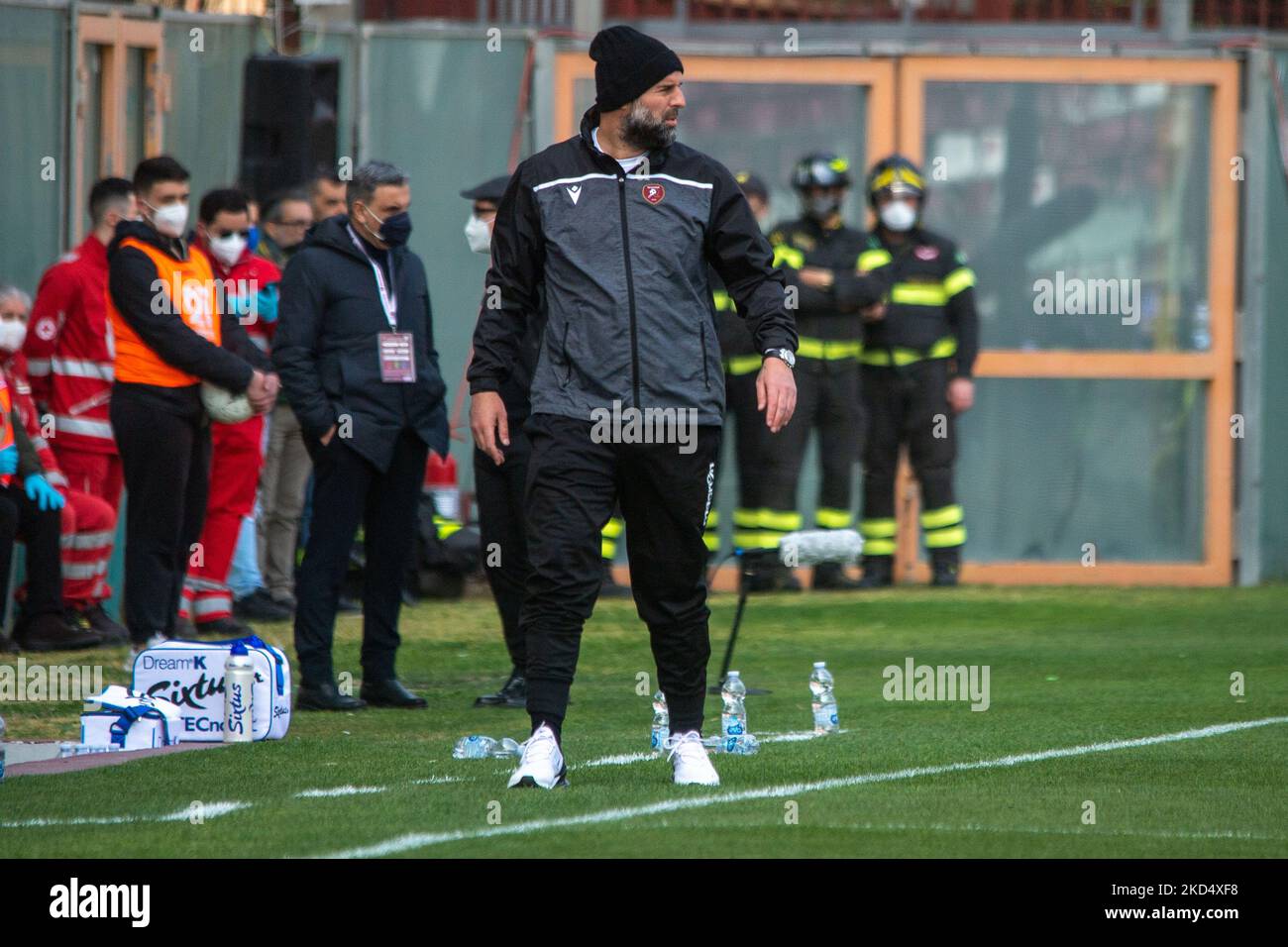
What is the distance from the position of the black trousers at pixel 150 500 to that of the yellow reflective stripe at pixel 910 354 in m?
5.84

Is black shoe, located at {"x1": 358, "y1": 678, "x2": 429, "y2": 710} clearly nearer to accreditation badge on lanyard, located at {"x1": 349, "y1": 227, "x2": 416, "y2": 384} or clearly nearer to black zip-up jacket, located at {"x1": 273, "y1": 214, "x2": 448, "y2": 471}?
black zip-up jacket, located at {"x1": 273, "y1": 214, "x2": 448, "y2": 471}

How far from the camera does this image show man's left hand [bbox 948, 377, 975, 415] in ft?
50.4

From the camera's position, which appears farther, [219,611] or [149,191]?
[219,611]

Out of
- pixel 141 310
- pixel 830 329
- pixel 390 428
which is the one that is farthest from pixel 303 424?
pixel 830 329

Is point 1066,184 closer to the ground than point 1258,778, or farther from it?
farther from it

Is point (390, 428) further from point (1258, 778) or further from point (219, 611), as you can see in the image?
point (1258, 778)

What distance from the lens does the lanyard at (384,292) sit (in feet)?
32.1

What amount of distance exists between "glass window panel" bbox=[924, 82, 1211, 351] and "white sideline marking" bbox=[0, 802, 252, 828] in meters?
10.2

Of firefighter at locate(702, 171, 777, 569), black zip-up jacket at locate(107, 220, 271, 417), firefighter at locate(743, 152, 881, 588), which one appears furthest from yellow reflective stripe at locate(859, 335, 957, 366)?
black zip-up jacket at locate(107, 220, 271, 417)

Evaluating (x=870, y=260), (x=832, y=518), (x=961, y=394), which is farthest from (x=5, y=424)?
(x=961, y=394)

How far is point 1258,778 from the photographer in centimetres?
745

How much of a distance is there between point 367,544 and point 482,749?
2036mm

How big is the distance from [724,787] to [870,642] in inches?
200
